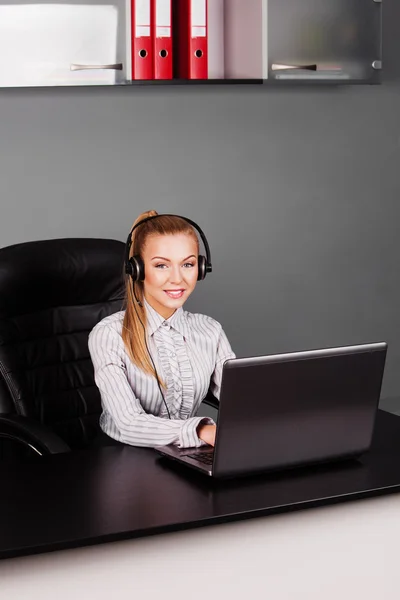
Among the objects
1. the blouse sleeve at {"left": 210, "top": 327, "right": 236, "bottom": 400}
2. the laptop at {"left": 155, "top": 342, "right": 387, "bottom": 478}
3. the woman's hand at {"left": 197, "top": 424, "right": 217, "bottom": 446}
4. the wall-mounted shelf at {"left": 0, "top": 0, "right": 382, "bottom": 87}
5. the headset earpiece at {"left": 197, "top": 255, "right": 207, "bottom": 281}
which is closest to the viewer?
the laptop at {"left": 155, "top": 342, "right": 387, "bottom": 478}

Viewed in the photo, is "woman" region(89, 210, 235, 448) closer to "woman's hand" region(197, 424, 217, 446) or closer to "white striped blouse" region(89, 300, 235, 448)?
"white striped blouse" region(89, 300, 235, 448)

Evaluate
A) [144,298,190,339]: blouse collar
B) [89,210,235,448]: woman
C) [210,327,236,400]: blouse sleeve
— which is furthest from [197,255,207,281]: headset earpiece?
[210,327,236,400]: blouse sleeve

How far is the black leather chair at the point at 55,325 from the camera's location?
2.38 metres

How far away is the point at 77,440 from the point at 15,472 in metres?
0.80

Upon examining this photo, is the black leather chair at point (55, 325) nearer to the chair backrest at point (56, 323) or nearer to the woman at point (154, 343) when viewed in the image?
the chair backrest at point (56, 323)

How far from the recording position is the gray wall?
3.29m

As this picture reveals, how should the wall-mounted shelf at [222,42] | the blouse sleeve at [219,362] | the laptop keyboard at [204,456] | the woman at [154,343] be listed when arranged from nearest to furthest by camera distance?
the laptop keyboard at [204,456]
the woman at [154,343]
the blouse sleeve at [219,362]
the wall-mounted shelf at [222,42]

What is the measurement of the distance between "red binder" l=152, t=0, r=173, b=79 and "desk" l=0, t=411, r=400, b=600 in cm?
161

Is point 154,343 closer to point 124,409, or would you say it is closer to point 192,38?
point 124,409

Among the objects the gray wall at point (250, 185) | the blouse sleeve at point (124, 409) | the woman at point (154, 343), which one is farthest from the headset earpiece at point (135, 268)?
the gray wall at point (250, 185)

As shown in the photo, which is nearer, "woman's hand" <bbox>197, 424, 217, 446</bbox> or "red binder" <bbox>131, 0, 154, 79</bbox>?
"woman's hand" <bbox>197, 424, 217, 446</bbox>

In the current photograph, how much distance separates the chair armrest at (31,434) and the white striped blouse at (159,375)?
0.13m

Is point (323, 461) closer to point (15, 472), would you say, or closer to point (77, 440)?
point (15, 472)

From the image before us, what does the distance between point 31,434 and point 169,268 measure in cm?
50
